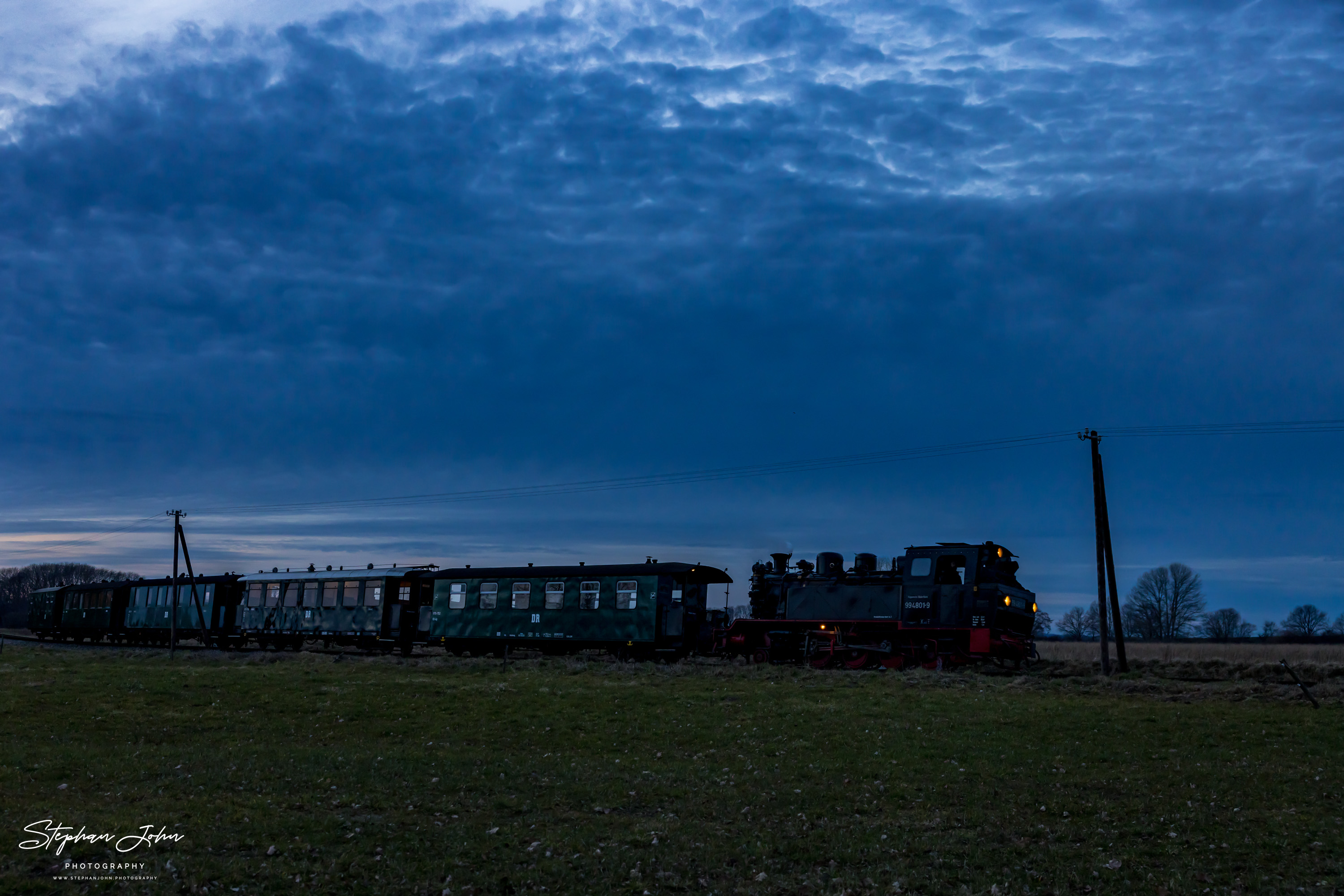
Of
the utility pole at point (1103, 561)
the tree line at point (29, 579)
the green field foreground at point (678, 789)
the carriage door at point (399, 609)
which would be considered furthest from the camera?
the tree line at point (29, 579)

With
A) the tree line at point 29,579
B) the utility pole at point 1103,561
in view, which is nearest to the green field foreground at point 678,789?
the utility pole at point 1103,561

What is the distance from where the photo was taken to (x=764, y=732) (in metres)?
20.4

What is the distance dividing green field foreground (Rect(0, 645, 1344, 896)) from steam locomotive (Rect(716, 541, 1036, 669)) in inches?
273

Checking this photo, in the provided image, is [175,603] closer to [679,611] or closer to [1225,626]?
[679,611]

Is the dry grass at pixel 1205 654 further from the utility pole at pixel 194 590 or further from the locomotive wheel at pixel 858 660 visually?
the utility pole at pixel 194 590

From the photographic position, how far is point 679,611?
39.6 metres

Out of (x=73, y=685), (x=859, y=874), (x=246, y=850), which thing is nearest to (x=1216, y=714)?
(x=859, y=874)

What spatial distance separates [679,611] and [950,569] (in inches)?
439

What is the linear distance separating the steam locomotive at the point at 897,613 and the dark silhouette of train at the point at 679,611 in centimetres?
5

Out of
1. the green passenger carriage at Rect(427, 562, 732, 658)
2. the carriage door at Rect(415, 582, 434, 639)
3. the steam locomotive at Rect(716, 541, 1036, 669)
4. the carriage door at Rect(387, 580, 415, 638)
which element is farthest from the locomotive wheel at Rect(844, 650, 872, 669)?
the carriage door at Rect(387, 580, 415, 638)

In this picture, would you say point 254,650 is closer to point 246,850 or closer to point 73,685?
point 73,685

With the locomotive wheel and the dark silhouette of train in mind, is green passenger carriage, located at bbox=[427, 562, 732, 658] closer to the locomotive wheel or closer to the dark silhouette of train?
the dark silhouette of train

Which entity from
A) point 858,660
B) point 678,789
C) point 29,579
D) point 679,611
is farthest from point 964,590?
point 29,579

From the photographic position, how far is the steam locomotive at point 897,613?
3425 centimetres
